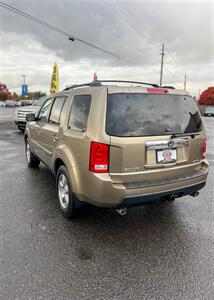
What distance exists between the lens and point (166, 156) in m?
2.82

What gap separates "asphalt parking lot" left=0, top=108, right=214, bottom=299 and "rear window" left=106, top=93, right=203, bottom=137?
1.38m

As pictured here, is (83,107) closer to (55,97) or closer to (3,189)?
(55,97)

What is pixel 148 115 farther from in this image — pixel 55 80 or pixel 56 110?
pixel 55 80

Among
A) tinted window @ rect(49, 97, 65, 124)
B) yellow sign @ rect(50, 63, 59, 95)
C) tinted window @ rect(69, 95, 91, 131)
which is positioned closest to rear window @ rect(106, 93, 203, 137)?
tinted window @ rect(69, 95, 91, 131)

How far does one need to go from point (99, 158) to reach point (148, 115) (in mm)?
812

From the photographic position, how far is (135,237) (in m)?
2.95

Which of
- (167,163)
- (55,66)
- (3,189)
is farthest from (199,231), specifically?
(55,66)

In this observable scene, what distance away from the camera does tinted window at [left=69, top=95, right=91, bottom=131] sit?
9.41ft

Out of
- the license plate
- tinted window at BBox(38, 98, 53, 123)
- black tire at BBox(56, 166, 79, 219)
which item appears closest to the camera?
the license plate

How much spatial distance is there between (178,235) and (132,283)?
1.10 m

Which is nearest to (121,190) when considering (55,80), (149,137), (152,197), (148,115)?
(152,197)

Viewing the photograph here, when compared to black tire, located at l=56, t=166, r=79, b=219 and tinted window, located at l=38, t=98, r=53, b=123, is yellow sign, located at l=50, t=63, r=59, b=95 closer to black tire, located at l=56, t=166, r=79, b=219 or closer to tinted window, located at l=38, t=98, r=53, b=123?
tinted window, located at l=38, t=98, r=53, b=123

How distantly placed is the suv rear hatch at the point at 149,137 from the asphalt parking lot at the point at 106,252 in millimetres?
833

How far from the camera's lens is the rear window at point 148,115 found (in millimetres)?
2594
